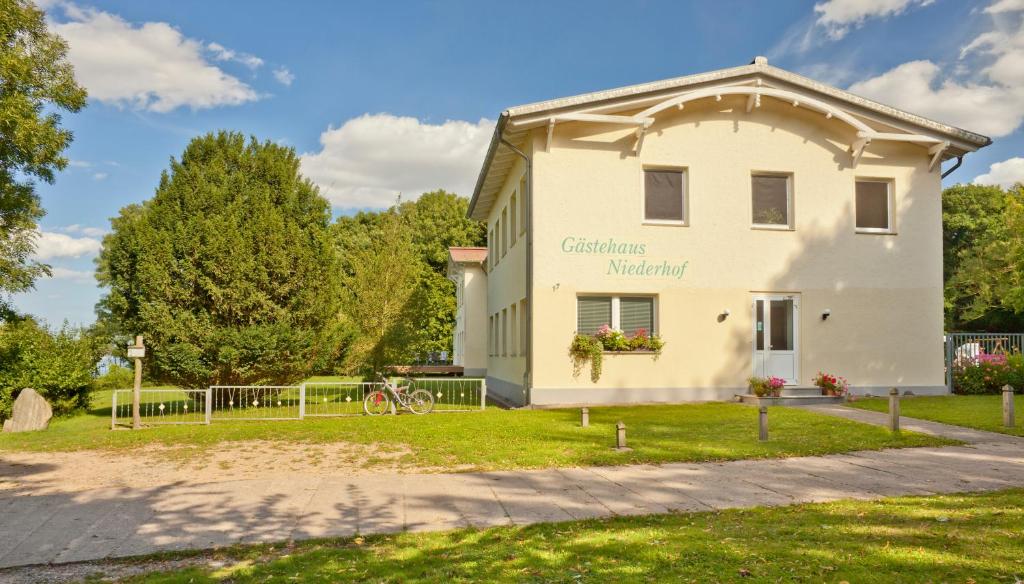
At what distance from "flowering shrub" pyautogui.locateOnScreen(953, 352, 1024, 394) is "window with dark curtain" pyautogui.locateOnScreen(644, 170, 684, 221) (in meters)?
8.75

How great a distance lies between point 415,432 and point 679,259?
27.4 feet

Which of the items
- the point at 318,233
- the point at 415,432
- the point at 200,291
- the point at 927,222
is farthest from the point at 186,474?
the point at 927,222

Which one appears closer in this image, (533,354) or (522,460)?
(522,460)

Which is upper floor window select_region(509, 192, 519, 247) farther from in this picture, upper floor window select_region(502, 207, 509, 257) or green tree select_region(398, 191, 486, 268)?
green tree select_region(398, 191, 486, 268)

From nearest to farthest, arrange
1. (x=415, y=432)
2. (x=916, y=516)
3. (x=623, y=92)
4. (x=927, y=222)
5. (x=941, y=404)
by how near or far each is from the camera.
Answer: (x=916, y=516)
(x=415, y=432)
(x=941, y=404)
(x=623, y=92)
(x=927, y=222)

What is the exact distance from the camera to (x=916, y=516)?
6.23m

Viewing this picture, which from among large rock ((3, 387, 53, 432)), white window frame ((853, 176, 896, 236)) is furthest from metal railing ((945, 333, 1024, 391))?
large rock ((3, 387, 53, 432))

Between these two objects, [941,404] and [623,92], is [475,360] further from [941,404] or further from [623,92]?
[941,404]

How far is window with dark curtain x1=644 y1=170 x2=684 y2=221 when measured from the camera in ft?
59.4

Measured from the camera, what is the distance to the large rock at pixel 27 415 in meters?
16.7

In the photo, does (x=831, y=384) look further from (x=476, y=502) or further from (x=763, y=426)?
(x=476, y=502)

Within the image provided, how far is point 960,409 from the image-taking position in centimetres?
1508

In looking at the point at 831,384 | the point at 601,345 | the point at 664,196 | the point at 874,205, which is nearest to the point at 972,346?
the point at 874,205

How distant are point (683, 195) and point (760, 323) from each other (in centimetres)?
381
